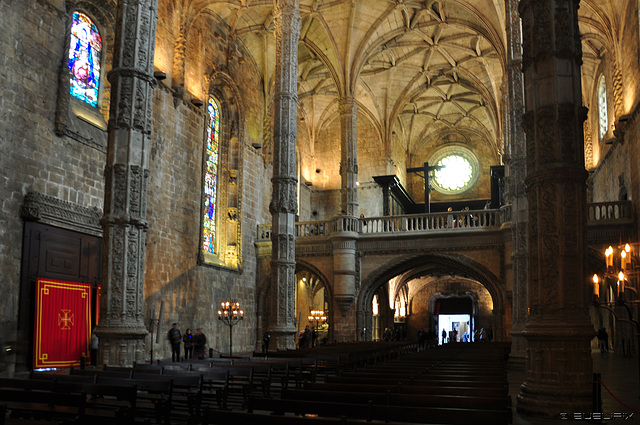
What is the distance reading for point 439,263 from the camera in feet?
88.7

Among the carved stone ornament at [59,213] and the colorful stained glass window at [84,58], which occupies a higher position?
the colorful stained glass window at [84,58]

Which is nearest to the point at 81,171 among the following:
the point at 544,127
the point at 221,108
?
the point at 221,108

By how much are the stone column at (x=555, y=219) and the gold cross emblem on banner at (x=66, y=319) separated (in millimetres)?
12744

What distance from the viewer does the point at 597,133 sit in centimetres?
2944

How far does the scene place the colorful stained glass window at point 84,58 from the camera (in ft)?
60.2

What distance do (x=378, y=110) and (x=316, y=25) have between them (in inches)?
371

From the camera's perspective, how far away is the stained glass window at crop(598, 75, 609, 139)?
91.3 feet

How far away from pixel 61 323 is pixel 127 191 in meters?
6.63

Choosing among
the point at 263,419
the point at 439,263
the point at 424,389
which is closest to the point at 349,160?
the point at 439,263

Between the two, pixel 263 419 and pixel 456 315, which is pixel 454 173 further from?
pixel 263 419

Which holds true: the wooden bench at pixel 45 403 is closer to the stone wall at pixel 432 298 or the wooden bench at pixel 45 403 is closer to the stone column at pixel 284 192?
the stone column at pixel 284 192

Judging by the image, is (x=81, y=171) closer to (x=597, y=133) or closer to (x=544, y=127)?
(x=544, y=127)

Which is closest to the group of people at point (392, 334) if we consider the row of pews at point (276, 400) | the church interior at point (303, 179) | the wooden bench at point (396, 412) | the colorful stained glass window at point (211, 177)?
the church interior at point (303, 179)

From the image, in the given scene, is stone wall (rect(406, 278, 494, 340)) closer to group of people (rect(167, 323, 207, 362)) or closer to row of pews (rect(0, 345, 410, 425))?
group of people (rect(167, 323, 207, 362))
